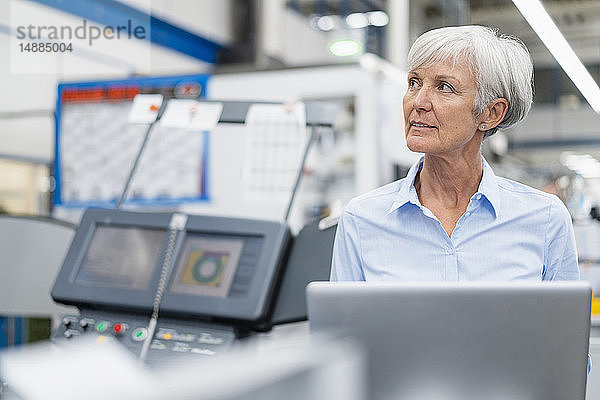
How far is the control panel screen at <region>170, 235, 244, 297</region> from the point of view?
214 cm

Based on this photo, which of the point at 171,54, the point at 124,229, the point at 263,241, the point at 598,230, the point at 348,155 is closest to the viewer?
the point at 263,241

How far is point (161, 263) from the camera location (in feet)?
7.24

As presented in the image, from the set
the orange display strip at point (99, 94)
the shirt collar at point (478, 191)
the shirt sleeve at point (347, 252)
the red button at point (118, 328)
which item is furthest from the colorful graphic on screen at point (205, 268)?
the orange display strip at point (99, 94)

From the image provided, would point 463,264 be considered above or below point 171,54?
below

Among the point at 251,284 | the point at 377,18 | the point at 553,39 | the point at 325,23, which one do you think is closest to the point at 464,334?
the point at 251,284

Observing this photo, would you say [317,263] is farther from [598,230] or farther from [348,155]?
[598,230]

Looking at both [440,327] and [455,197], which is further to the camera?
[455,197]

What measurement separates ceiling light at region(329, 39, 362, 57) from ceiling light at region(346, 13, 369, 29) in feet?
1.07

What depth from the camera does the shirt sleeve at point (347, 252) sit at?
1.88 meters

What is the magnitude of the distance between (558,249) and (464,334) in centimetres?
85

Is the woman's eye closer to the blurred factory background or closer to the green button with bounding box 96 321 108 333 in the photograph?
the blurred factory background

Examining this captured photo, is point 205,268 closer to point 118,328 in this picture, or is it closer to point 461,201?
point 118,328

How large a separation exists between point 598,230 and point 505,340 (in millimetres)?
3171

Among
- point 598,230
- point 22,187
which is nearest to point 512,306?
point 598,230
